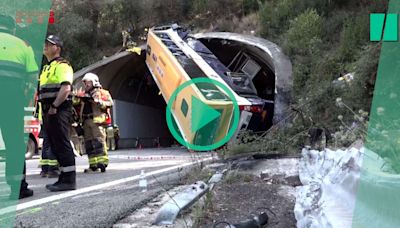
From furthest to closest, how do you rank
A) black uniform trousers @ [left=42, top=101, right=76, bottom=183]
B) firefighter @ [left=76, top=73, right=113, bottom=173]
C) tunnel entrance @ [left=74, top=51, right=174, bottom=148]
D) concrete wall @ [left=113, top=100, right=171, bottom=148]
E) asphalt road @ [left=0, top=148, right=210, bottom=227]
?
concrete wall @ [left=113, top=100, right=171, bottom=148]
tunnel entrance @ [left=74, top=51, right=174, bottom=148]
firefighter @ [left=76, top=73, right=113, bottom=173]
black uniform trousers @ [left=42, top=101, right=76, bottom=183]
asphalt road @ [left=0, top=148, right=210, bottom=227]

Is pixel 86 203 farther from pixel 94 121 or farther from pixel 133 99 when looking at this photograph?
pixel 133 99

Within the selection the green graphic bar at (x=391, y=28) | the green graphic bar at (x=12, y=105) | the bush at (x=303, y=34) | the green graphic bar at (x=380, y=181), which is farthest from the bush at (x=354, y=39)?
the green graphic bar at (x=12, y=105)

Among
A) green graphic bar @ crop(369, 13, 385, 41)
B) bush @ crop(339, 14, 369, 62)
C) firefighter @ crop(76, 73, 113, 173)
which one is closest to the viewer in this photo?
green graphic bar @ crop(369, 13, 385, 41)

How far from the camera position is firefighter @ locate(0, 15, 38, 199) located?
14.5ft

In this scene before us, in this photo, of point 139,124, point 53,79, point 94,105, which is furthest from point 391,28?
point 139,124

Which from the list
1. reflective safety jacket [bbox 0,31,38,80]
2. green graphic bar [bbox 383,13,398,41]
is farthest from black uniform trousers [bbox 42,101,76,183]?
green graphic bar [bbox 383,13,398,41]

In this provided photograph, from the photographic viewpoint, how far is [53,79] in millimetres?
4926

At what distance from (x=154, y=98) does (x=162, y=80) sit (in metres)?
8.76

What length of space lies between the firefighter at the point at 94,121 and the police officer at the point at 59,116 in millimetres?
2032

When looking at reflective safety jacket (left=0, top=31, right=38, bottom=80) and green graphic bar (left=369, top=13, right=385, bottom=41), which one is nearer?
reflective safety jacket (left=0, top=31, right=38, bottom=80)

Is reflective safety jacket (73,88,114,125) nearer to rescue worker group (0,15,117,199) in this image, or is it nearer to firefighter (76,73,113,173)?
firefighter (76,73,113,173)

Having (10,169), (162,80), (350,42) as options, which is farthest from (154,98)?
(10,169)

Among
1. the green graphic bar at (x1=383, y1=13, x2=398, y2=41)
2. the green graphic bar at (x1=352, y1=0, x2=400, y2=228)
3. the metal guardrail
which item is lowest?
the metal guardrail

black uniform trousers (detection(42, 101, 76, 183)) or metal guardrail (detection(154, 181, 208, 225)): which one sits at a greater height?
black uniform trousers (detection(42, 101, 76, 183))
